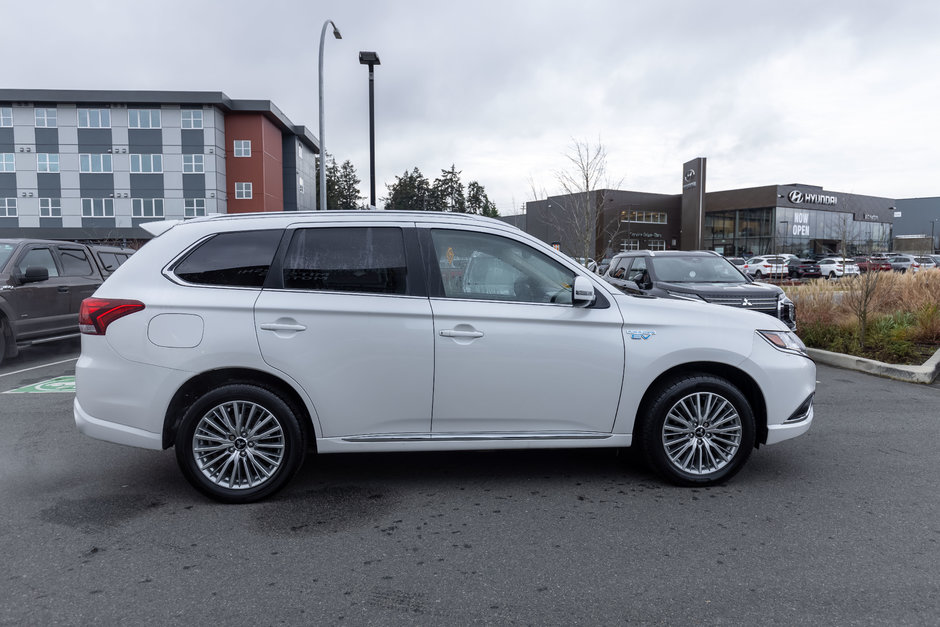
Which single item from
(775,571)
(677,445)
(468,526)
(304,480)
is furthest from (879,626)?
(304,480)

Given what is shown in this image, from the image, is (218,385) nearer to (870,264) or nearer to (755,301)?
(755,301)

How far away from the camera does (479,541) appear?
3746 millimetres

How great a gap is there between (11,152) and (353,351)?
5520 cm

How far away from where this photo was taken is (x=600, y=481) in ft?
15.6

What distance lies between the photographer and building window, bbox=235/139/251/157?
1921 inches

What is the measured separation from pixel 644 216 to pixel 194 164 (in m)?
47.4

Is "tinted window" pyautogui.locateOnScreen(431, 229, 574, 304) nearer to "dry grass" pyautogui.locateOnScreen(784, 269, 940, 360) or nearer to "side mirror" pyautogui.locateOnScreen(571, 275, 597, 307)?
"side mirror" pyautogui.locateOnScreen(571, 275, 597, 307)

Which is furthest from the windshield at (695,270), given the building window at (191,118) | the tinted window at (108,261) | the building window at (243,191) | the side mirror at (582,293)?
the building window at (191,118)

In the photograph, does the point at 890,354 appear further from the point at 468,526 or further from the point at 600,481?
the point at 468,526

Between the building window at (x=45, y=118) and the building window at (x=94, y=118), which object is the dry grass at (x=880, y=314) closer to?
the building window at (x=94, y=118)

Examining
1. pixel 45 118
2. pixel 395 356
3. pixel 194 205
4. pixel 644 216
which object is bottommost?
pixel 395 356

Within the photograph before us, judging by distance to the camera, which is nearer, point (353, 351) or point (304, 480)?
point (353, 351)

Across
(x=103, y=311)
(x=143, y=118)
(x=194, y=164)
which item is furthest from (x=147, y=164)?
(x=103, y=311)

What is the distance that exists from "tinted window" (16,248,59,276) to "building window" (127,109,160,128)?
41.1 meters
